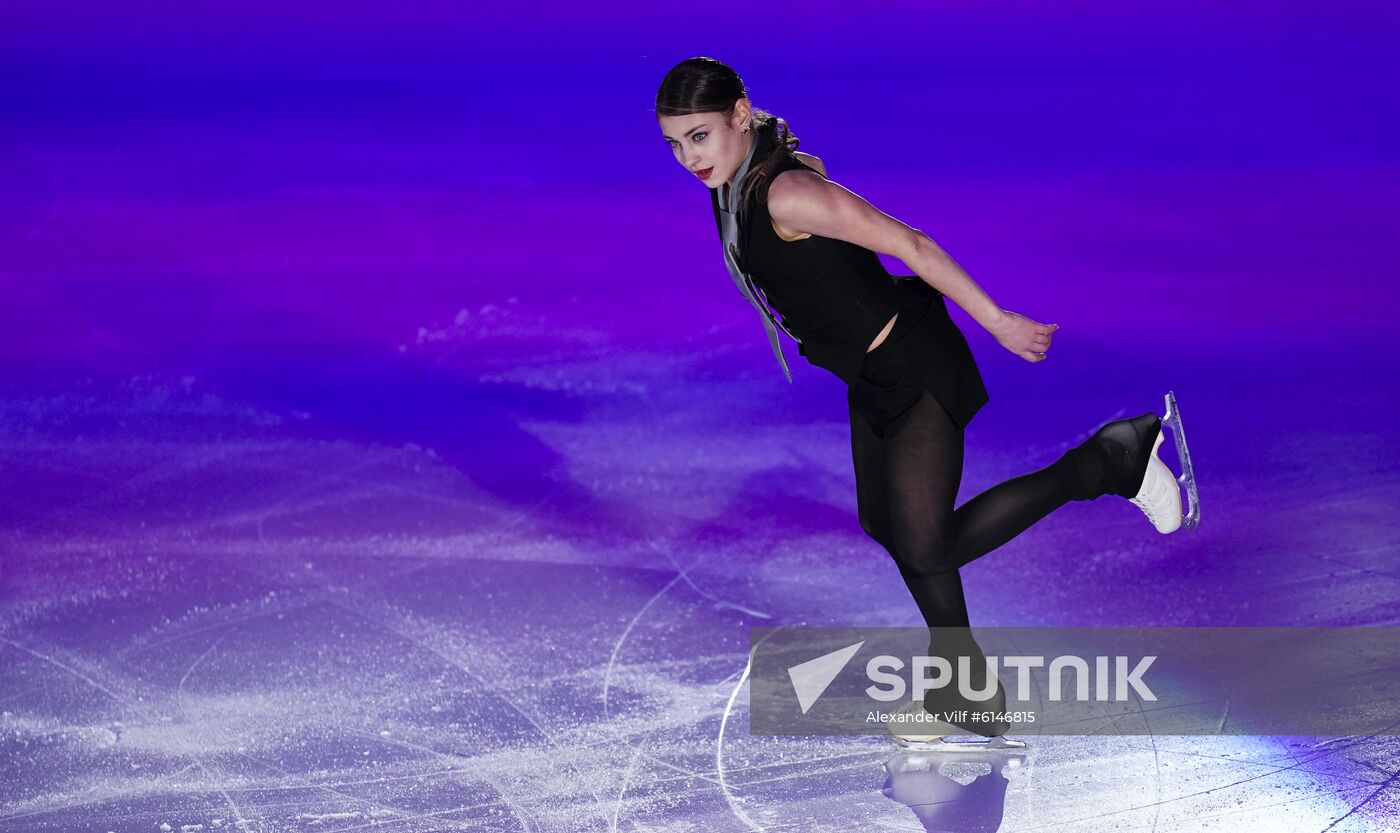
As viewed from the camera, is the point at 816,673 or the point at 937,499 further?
the point at 816,673

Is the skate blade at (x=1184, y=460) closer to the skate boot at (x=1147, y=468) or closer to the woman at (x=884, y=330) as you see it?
the skate boot at (x=1147, y=468)

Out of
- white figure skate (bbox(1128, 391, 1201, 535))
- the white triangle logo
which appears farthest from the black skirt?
the white triangle logo

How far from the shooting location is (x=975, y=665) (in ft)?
11.8

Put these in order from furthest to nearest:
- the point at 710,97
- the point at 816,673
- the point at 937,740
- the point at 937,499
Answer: the point at 816,673, the point at 937,740, the point at 937,499, the point at 710,97

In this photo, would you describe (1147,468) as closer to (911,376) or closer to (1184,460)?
(1184,460)

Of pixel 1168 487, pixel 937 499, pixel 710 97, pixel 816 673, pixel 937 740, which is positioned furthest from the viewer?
pixel 816 673

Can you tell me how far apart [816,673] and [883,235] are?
4.59 feet

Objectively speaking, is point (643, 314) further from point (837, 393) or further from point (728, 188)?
point (728, 188)

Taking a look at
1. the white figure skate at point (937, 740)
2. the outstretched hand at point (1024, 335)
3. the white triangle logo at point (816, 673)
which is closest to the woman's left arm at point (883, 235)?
the outstretched hand at point (1024, 335)

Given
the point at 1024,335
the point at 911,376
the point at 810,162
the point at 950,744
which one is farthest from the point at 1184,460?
the point at 810,162

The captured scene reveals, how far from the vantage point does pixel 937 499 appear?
3.46 m

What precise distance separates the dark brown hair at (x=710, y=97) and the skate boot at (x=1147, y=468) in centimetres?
107

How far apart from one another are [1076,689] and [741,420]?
227 centimetres

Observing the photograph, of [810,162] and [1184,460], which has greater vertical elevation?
[810,162]
